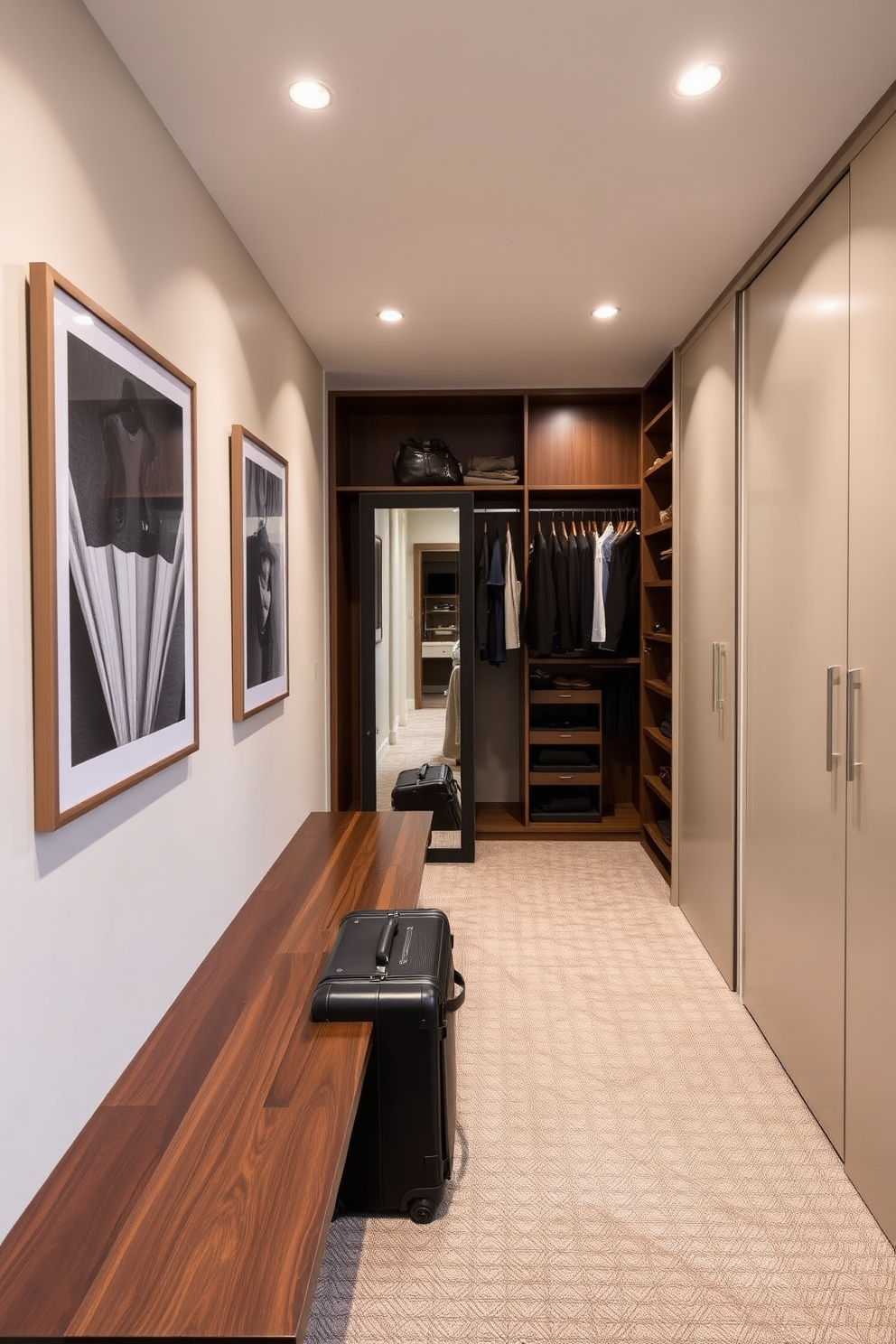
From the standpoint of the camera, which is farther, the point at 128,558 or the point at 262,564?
the point at 262,564

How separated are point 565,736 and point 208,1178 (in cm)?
373

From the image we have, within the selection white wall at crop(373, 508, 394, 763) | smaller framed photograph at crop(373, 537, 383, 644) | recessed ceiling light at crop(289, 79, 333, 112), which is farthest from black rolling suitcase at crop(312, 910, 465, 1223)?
smaller framed photograph at crop(373, 537, 383, 644)

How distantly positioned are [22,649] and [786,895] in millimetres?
2098

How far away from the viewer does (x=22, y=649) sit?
1.29 meters

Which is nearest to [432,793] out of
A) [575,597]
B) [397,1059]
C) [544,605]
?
[544,605]

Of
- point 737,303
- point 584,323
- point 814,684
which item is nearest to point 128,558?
point 814,684

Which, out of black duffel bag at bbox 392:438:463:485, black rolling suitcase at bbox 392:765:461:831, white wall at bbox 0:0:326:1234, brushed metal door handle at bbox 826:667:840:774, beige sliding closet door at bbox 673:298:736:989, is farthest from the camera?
black duffel bag at bbox 392:438:463:485

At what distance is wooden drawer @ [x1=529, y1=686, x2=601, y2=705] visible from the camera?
4.78 metres

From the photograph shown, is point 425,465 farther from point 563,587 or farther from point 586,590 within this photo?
point 586,590

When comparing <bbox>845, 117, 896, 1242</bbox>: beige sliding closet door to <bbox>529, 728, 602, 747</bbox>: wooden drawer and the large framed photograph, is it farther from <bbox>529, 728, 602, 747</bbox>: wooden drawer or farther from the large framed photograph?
<bbox>529, 728, 602, 747</bbox>: wooden drawer

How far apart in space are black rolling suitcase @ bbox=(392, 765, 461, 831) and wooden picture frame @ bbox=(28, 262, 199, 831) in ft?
7.95

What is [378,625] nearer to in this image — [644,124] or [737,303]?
[737,303]

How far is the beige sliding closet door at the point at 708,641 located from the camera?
3025mm

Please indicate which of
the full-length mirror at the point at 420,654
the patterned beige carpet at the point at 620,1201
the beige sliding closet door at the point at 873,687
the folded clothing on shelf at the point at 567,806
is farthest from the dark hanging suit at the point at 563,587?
the beige sliding closet door at the point at 873,687
